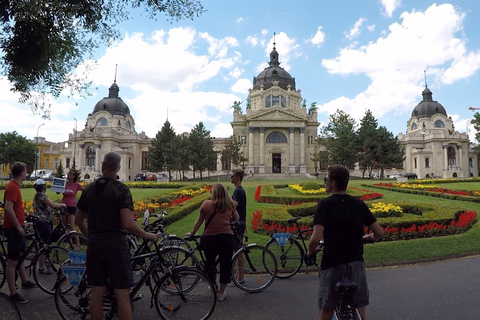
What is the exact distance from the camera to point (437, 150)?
7206 centimetres

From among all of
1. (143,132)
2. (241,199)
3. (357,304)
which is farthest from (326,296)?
(143,132)

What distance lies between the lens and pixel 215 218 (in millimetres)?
5891

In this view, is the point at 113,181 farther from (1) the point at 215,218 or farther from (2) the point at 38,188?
(2) the point at 38,188

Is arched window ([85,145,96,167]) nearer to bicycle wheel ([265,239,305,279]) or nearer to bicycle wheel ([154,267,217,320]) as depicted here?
bicycle wheel ([265,239,305,279])

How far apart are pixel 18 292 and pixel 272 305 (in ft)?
15.3

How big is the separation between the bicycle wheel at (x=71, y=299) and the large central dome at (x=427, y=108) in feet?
301

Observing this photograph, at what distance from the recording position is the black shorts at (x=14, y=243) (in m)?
5.94

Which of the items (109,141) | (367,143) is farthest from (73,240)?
(109,141)

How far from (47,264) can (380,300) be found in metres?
6.57

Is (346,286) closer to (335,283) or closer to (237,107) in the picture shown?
(335,283)

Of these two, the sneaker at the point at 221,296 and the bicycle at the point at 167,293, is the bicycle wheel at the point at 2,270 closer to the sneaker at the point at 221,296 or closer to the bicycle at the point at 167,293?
the bicycle at the point at 167,293

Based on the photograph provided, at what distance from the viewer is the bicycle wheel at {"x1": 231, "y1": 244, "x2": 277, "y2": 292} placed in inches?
253

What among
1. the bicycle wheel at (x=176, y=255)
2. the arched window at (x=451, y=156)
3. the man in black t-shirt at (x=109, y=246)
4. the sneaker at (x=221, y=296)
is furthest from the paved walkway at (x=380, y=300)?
the arched window at (x=451, y=156)

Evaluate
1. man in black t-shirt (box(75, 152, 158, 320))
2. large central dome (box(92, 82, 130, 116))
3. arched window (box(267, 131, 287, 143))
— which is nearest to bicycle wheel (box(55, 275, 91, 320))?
man in black t-shirt (box(75, 152, 158, 320))
